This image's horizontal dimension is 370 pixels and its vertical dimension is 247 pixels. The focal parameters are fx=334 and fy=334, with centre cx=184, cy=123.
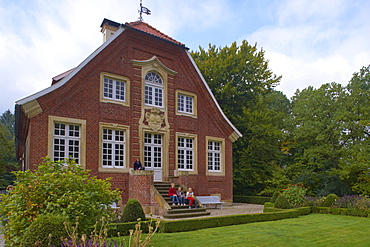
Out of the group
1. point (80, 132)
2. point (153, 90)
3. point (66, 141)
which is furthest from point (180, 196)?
point (153, 90)

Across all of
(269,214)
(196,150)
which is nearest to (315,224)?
(269,214)

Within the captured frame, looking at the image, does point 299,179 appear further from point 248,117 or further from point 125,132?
point 125,132

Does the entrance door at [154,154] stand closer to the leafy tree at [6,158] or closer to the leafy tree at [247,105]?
the leafy tree at [247,105]

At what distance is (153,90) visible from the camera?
18047 mm

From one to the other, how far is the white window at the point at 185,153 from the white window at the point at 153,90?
2591 mm

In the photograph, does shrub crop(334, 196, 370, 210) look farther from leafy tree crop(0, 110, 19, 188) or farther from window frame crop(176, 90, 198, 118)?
leafy tree crop(0, 110, 19, 188)

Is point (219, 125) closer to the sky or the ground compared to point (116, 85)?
A: closer to the ground

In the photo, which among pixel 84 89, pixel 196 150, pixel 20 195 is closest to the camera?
pixel 20 195

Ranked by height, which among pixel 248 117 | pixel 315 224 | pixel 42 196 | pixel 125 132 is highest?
pixel 248 117

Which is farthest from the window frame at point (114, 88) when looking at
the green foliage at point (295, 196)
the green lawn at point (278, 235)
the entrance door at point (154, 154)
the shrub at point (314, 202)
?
the shrub at point (314, 202)

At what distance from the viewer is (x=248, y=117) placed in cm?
2670

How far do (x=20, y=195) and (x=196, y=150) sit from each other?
13.4 metres

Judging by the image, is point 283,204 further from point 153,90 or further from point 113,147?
point 153,90

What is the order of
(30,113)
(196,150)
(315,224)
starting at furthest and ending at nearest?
(196,150) < (30,113) < (315,224)
